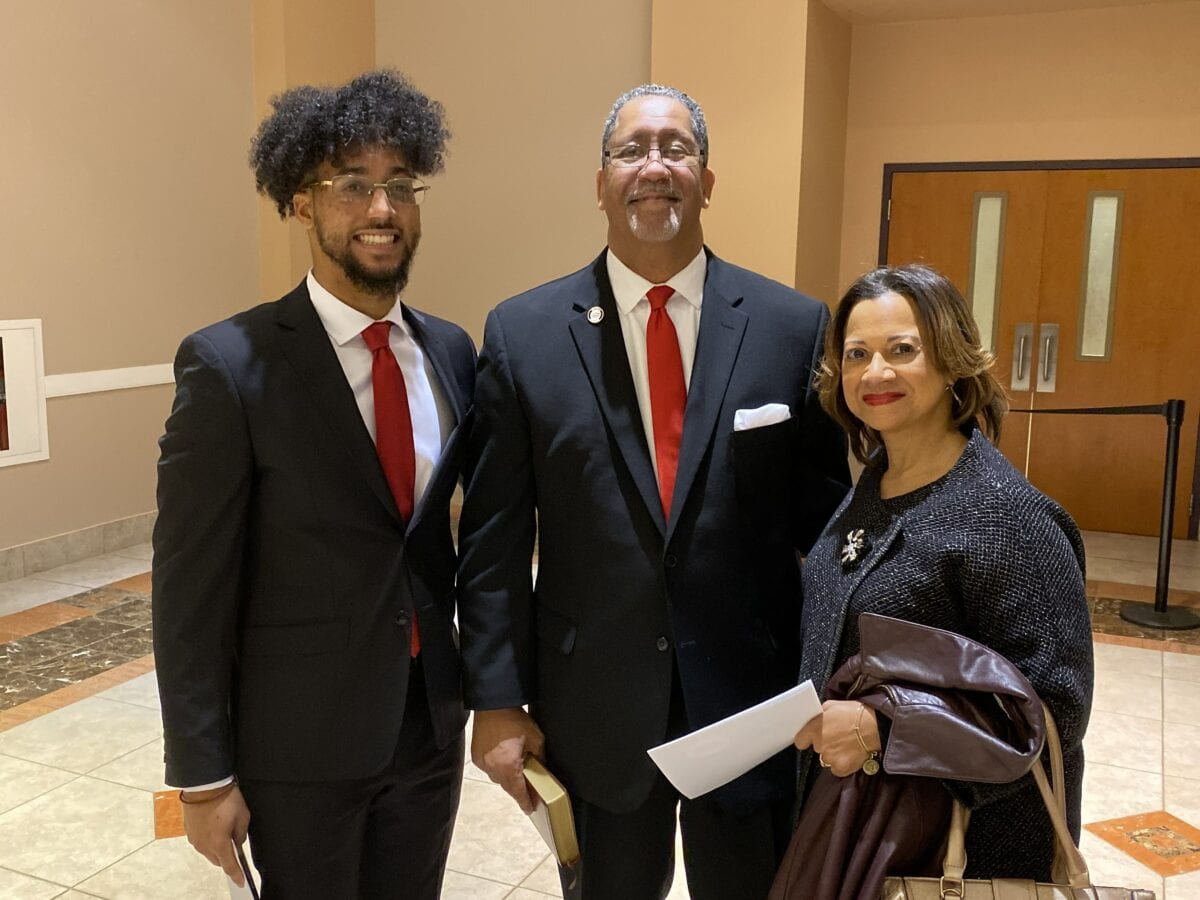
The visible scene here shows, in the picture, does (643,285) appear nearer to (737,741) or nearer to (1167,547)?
(737,741)

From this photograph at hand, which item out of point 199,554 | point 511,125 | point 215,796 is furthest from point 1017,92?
point 215,796

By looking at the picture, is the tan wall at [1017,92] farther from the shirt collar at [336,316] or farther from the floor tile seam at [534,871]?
the shirt collar at [336,316]

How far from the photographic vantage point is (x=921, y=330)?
153cm

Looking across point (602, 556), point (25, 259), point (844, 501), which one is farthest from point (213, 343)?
point (25, 259)

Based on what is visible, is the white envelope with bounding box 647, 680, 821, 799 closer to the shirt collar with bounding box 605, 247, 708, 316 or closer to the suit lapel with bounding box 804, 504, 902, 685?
the suit lapel with bounding box 804, 504, 902, 685

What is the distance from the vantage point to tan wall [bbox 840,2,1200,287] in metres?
6.26

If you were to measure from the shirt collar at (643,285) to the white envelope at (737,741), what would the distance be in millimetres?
725

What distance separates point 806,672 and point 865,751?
22 cm

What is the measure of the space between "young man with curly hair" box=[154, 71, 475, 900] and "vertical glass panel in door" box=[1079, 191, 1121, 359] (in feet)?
19.2

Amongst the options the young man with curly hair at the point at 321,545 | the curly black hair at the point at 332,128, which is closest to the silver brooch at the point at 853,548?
the young man with curly hair at the point at 321,545

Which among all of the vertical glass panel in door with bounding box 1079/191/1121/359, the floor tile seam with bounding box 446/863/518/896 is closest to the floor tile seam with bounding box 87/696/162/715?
the floor tile seam with bounding box 446/863/518/896

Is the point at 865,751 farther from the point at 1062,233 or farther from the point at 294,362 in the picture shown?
the point at 1062,233

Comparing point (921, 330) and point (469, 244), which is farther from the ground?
Answer: point (469, 244)

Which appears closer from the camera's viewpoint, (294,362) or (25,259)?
(294,362)
